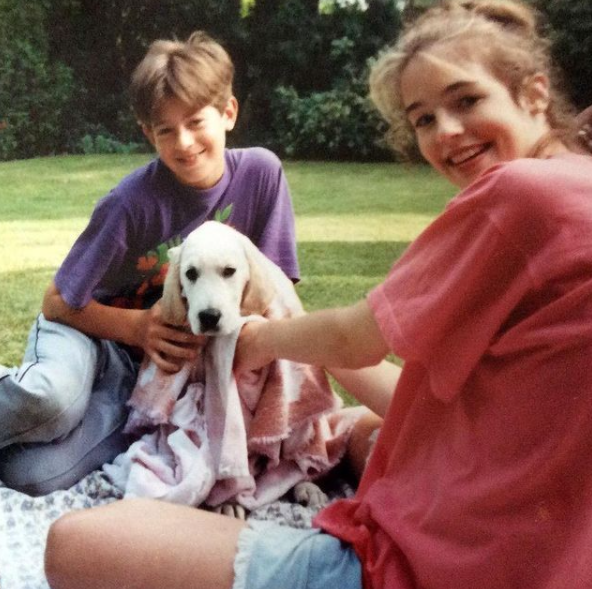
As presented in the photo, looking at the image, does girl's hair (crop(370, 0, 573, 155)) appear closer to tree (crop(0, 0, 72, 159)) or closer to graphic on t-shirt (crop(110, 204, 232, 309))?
graphic on t-shirt (crop(110, 204, 232, 309))

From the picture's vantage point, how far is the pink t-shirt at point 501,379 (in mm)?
595

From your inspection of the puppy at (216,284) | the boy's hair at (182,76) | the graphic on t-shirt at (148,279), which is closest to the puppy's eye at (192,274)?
the puppy at (216,284)

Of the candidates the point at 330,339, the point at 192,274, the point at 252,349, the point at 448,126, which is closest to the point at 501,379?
the point at 330,339

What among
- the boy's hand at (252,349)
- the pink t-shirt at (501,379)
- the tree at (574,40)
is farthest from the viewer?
the tree at (574,40)

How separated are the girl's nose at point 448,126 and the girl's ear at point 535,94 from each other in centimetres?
7

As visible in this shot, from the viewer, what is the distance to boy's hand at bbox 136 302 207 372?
107cm

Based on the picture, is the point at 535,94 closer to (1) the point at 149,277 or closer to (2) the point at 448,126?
(2) the point at 448,126

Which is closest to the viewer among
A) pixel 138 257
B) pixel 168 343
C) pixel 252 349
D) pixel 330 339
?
pixel 330 339

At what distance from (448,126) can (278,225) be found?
0.47 metres

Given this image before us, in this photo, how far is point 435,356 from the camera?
2.15ft

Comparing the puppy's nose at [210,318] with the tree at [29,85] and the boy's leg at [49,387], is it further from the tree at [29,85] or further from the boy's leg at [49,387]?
the tree at [29,85]

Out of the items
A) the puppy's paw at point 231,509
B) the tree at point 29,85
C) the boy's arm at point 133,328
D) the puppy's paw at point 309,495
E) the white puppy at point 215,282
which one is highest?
the tree at point 29,85

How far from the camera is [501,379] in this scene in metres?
0.65

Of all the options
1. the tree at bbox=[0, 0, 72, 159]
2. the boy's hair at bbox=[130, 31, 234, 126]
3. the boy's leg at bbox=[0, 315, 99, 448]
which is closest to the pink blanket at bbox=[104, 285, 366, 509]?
the boy's leg at bbox=[0, 315, 99, 448]
